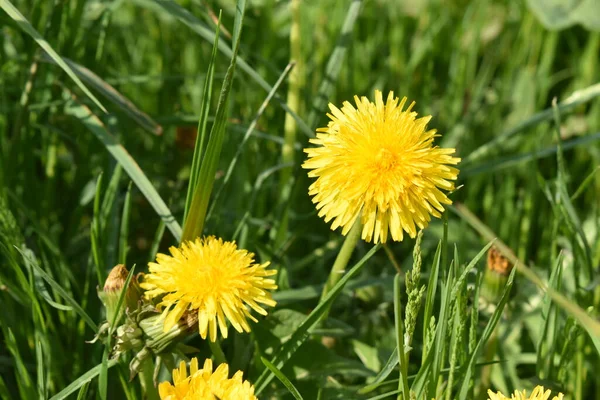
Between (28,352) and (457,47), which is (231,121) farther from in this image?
(457,47)

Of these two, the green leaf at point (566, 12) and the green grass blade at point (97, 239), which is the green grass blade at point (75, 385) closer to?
the green grass blade at point (97, 239)

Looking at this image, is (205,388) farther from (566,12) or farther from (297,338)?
(566,12)

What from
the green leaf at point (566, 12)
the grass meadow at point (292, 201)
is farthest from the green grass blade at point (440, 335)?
the green leaf at point (566, 12)

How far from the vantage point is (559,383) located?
1049mm

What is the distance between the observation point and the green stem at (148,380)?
0.97 metres

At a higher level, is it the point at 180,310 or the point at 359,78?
the point at 359,78

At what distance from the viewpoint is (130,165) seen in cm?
117

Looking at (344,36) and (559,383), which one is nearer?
(559,383)

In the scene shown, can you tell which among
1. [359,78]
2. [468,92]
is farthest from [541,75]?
[359,78]

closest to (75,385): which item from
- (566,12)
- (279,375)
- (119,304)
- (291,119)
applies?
(119,304)

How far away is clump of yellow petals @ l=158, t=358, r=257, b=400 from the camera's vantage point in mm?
822

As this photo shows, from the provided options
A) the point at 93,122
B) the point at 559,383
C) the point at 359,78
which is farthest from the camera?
the point at 359,78

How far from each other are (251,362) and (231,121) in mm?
500

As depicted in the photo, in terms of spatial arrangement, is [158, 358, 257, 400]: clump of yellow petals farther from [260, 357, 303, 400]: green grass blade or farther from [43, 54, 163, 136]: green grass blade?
[43, 54, 163, 136]: green grass blade
